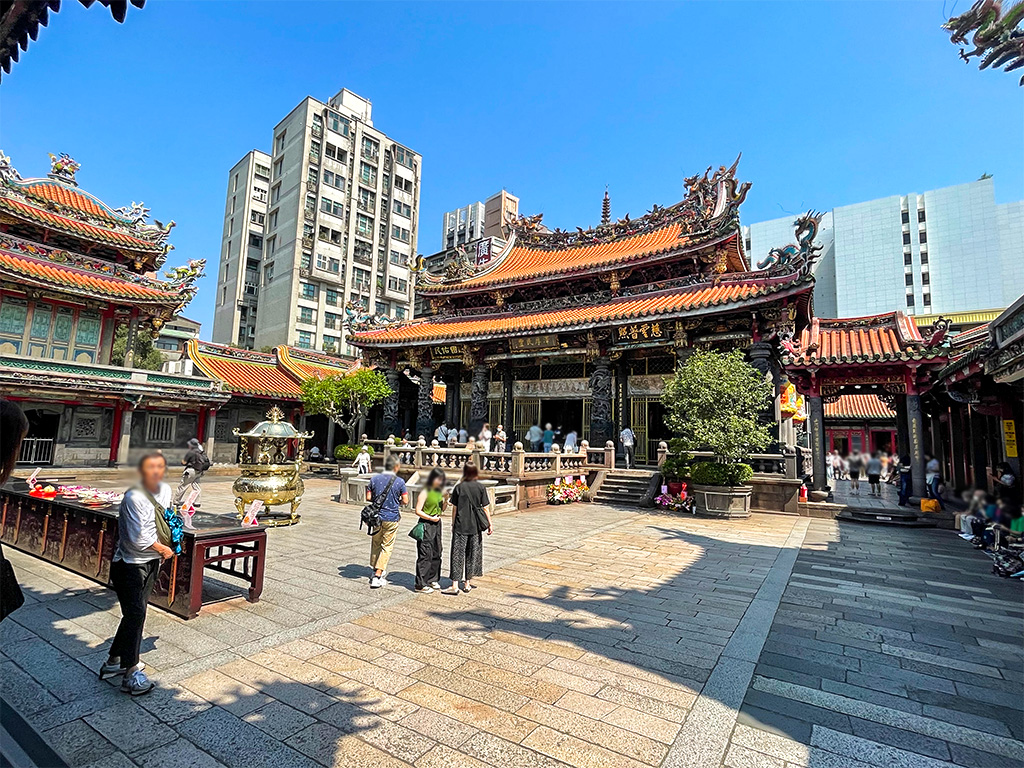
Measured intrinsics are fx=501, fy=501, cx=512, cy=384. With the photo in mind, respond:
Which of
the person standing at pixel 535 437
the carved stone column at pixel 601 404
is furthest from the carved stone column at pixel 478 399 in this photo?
the carved stone column at pixel 601 404

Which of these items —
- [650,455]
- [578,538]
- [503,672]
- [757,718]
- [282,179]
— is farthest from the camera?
[282,179]

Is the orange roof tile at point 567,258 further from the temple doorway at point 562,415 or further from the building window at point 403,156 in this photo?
the building window at point 403,156

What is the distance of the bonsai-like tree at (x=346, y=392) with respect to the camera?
2041 cm

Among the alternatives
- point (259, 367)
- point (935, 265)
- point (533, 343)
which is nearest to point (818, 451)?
point (533, 343)

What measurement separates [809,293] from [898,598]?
9.96 meters

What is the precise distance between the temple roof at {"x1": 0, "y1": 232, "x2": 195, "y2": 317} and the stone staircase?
19.1m

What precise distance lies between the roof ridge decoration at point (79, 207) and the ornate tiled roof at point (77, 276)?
5.15ft

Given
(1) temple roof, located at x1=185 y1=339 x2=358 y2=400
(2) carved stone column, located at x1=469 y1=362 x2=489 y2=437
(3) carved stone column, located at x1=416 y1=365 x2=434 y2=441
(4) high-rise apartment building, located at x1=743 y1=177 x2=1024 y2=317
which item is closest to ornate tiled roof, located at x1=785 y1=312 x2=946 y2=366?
(2) carved stone column, located at x1=469 y1=362 x2=489 y2=437

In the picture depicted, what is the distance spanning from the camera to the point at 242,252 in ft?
163

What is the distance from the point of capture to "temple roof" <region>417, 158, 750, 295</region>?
16.5 m

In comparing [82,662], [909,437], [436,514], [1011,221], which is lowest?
[82,662]

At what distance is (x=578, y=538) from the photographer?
9.27m

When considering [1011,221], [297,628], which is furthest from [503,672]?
[1011,221]

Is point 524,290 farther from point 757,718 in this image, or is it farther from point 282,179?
point 282,179
